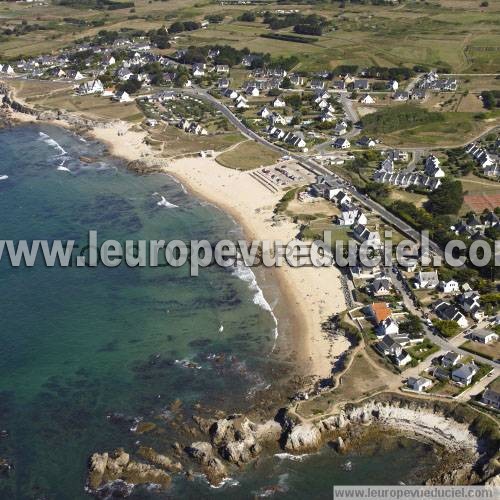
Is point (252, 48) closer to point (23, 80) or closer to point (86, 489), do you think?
point (23, 80)

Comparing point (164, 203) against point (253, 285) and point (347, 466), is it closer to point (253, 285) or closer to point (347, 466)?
point (253, 285)

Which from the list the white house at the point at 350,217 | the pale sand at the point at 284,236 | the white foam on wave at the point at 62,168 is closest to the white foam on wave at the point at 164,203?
the pale sand at the point at 284,236

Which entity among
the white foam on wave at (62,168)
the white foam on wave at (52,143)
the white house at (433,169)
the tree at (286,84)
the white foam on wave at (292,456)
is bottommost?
the white foam on wave at (52,143)

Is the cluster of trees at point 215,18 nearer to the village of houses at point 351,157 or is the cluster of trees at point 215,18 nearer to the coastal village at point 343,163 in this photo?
the coastal village at point 343,163

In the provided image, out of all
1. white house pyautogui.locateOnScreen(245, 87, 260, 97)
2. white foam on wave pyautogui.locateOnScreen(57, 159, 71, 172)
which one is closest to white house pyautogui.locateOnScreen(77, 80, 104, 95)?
white house pyautogui.locateOnScreen(245, 87, 260, 97)

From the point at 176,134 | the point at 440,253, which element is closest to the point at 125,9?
the point at 176,134

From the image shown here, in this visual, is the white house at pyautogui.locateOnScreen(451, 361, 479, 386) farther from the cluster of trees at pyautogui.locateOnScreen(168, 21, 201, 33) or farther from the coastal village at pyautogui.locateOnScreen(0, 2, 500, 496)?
the cluster of trees at pyautogui.locateOnScreen(168, 21, 201, 33)
